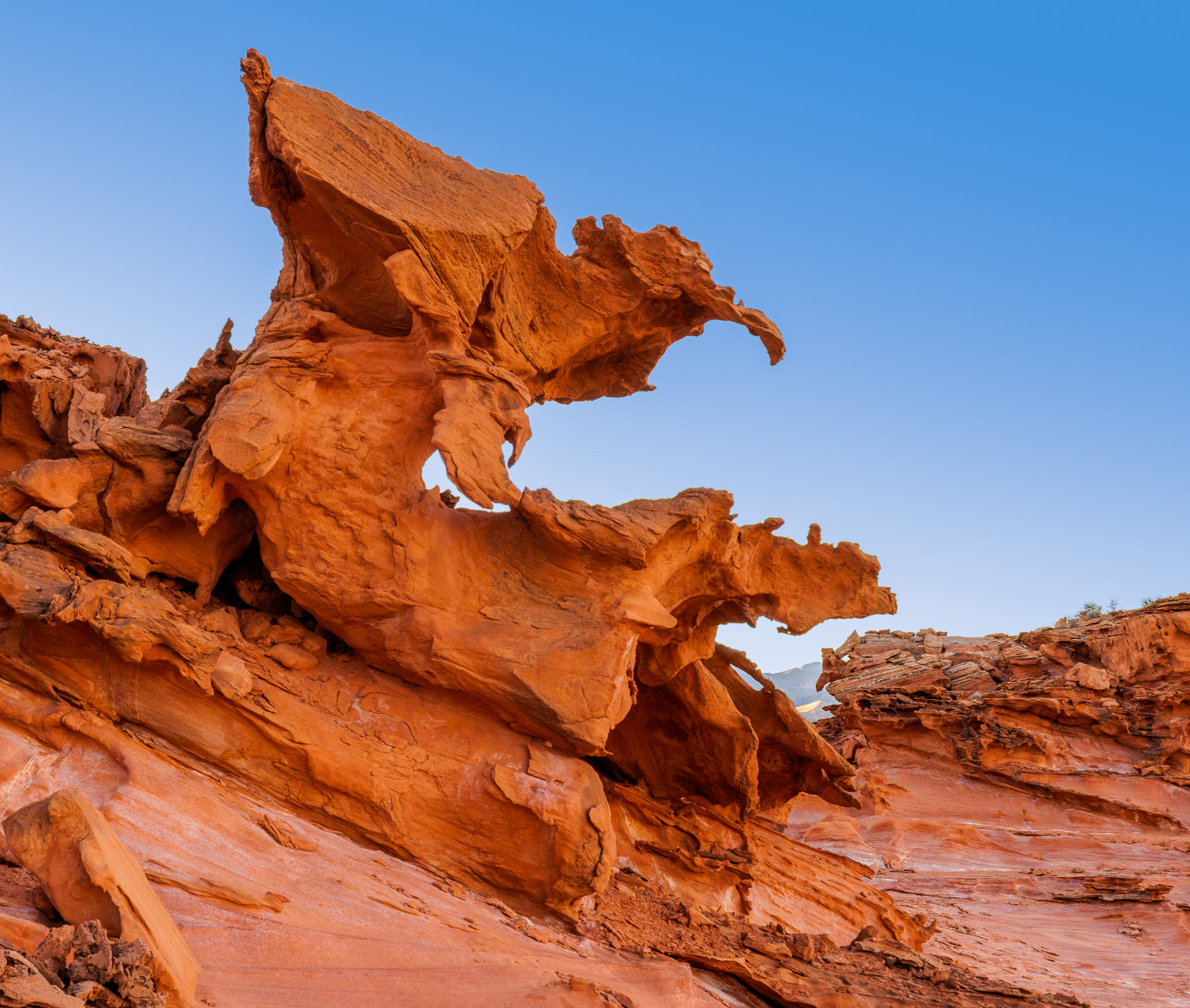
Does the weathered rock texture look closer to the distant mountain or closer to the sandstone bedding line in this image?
the sandstone bedding line

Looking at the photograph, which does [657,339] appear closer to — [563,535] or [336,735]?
[563,535]

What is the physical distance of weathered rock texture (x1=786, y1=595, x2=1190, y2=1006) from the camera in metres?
13.9

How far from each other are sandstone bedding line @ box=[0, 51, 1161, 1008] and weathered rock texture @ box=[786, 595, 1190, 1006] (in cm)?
439

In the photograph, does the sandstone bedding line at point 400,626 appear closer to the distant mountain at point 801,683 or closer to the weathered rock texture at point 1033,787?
the weathered rock texture at point 1033,787

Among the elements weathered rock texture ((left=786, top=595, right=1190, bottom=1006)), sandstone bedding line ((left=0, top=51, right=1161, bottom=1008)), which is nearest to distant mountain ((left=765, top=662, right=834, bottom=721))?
weathered rock texture ((left=786, top=595, right=1190, bottom=1006))

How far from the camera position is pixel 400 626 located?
846 centimetres

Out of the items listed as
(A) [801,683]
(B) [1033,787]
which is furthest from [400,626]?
(A) [801,683]

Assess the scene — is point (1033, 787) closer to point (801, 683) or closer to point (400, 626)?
point (400, 626)

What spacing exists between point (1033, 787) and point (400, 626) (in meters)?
15.9

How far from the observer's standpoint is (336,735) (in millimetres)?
8016

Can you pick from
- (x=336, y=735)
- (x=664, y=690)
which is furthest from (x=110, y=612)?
(x=664, y=690)

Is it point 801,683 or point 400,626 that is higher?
point 801,683

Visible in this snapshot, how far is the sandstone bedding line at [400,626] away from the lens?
6.78 m

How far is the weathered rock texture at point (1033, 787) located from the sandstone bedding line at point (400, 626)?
14.4 feet
